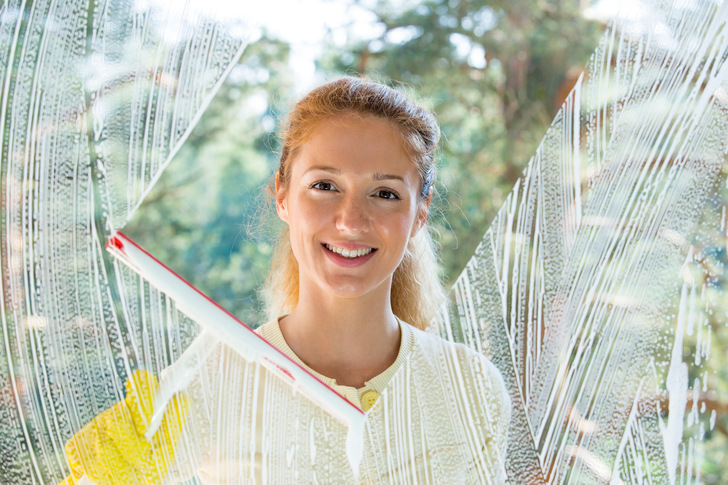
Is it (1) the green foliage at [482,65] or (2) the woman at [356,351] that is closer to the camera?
(2) the woman at [356,351]

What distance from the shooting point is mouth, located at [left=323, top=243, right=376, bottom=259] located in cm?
47

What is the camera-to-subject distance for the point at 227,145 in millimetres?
2266

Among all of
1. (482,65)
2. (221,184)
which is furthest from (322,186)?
(221,184)

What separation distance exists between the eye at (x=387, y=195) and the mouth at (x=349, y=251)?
0.04m

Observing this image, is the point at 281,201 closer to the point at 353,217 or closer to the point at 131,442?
the point at 353,217

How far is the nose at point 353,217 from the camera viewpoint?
0.46 m

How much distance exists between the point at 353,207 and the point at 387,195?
0.10 ft

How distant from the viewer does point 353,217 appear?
464mm

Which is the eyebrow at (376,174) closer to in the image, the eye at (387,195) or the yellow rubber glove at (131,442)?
the eye at (387,195)

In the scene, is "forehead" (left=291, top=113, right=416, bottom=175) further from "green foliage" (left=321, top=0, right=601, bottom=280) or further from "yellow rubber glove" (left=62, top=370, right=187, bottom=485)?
"green foliage" (left=321, top=0, right=601, bottom=280)

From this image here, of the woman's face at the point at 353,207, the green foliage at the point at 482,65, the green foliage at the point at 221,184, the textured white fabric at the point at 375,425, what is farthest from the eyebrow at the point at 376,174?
the green foliage at the point at 221,184

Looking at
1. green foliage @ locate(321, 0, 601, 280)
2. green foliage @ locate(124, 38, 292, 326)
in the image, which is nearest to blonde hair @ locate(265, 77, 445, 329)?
green foliage @ locate(321, 0, 601, 280)

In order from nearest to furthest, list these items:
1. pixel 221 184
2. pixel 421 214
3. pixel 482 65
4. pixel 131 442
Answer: pixel 131 442 → pixel 421 214 → pixel 482 65 → pixel 221 184

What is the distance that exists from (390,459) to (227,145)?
1.94 meters
